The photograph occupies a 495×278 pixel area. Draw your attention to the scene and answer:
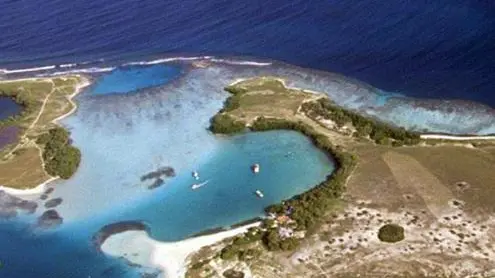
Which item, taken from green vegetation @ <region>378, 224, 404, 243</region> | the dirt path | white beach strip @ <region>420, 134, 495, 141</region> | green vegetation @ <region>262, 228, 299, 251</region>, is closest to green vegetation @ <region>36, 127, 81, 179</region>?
the dirt path

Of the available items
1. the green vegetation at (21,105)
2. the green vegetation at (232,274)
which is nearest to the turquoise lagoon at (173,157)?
the green vegetation at (21,105)

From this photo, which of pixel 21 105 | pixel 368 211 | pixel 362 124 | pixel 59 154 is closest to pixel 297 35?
pixel 362 124

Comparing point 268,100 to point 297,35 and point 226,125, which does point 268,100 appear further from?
point 297,35

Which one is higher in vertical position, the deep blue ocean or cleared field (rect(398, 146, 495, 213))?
the deep blue ocean

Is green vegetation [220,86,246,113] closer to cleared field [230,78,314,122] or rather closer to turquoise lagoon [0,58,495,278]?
cleared field [230,78,314,122]

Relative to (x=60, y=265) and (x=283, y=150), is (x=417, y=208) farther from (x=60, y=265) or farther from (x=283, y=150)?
(x=60, y=265)

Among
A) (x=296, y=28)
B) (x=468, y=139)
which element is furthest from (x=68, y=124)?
(x=468, y=139)
